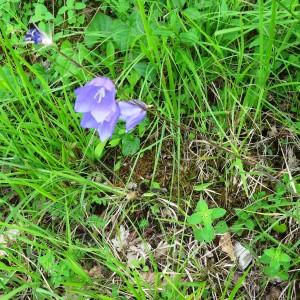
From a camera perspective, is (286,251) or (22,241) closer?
(286,251)

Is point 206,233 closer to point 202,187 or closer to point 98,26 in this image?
point 202,187

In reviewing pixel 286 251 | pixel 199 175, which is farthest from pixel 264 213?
pixel 199 175

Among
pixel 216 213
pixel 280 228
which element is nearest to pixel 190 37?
pixel 216 213

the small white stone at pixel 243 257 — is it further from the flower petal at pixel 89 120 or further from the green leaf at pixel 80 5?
the green leaf at pixel 80 5

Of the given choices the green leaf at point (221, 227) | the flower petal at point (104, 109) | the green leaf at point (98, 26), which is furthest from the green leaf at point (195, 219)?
the green leaf at point (98, 26)

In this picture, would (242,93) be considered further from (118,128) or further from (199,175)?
(118,128)

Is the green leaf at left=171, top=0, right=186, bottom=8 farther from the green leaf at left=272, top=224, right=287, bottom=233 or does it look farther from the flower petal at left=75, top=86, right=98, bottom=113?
the green leaf at left=272, top=224, right=287, bottom=233
